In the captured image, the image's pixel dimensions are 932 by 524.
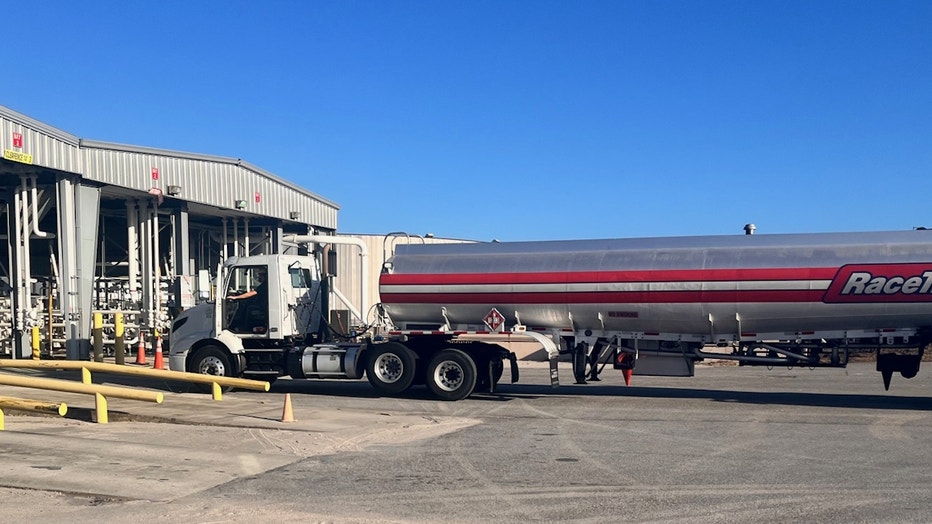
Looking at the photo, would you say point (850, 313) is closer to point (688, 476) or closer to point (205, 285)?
point (688, 476)

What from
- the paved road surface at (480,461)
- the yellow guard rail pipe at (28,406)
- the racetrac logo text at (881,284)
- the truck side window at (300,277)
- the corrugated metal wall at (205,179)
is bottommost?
the paved road surface at (480,461)

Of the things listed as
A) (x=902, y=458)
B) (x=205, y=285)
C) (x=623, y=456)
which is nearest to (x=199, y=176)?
(x=205, y=285)

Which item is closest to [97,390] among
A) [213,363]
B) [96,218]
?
[213,363]

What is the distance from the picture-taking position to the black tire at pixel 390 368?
16.5 m

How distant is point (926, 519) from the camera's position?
7.55 metres

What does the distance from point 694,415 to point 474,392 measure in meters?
4.77

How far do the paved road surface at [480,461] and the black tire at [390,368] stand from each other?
0.38 meters

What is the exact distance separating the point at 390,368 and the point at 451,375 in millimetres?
1200

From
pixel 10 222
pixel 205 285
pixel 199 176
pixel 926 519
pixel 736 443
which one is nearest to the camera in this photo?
pixel 926 519

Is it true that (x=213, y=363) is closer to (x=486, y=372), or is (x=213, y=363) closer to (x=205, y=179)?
(x=486, y=372)

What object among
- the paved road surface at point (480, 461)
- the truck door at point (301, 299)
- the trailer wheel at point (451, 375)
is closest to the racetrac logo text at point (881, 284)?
the paved road surface at point (480, 461)

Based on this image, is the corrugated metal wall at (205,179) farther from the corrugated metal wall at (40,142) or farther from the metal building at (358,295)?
the metal building at (358,295)

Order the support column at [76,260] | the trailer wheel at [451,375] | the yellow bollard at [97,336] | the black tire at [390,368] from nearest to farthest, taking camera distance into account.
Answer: the trailer wheel at [451,375] → the black tire at [390,368] → the yellow bollard at [97,336] → the support column at [76,260]

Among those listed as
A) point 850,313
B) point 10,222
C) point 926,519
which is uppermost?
point 10,222
